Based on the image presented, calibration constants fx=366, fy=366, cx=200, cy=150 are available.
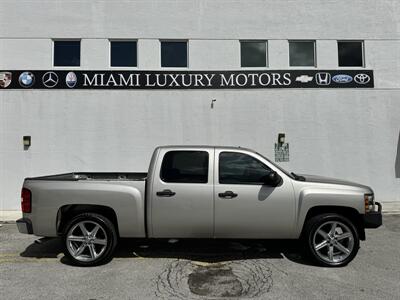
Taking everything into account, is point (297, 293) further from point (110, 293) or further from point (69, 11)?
point (69, 11)

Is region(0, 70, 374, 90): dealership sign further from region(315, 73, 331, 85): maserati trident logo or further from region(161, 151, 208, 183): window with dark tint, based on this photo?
region(161, 151, 208, 183): window with dark tint

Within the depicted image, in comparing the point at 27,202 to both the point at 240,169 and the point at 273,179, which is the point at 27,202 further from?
the point at 273,179

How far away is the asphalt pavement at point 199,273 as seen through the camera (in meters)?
4.79

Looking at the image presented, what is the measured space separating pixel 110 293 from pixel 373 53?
1058 cm

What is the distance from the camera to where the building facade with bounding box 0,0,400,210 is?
11000 millimetres

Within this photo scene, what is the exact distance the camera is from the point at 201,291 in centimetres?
484

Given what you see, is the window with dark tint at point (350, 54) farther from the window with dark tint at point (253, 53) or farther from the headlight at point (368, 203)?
the headlight at point (368, 203)

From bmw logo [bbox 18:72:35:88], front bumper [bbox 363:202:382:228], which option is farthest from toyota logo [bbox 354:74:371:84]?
bmw logo [bbox 18:72:35:88]

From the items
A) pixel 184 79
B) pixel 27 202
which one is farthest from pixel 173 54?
pixel 27 202

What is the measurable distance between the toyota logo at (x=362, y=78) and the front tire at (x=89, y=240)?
29.5 feet

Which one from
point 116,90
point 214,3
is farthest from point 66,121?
point 214,3

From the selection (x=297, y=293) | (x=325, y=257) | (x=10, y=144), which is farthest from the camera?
(x=10, y=144)

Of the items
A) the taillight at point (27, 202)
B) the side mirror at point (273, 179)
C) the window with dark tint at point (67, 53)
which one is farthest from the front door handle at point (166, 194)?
the window with dark tint at point (67, 53)

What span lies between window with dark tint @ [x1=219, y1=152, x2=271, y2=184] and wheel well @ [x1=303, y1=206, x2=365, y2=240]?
959 millimetres
